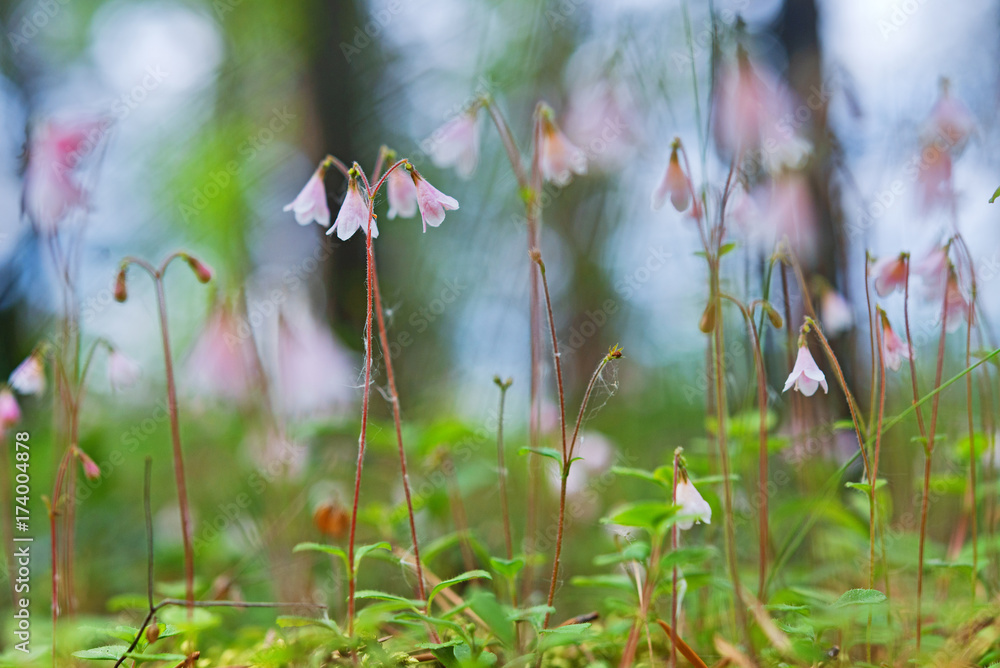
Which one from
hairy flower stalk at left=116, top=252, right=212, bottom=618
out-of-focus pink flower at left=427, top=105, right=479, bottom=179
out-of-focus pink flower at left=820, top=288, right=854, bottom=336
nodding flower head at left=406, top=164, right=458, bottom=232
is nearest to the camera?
nodding flower head at left=406, top=164, right=458, bottom=232

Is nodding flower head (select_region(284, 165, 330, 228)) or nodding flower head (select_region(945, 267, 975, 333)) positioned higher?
nodding flower head (select_region(284, 165, 330, 228))

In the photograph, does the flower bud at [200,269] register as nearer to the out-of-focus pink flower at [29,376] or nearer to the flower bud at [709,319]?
the out-of-focus pink flower at [29,376]

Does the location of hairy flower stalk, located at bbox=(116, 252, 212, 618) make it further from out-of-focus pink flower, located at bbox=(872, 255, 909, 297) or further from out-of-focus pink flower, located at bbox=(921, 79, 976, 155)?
out-of-focus pink flower, located at bbox=(921, 79, 976, 155)

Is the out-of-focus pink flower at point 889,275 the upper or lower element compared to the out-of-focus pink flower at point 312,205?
lower

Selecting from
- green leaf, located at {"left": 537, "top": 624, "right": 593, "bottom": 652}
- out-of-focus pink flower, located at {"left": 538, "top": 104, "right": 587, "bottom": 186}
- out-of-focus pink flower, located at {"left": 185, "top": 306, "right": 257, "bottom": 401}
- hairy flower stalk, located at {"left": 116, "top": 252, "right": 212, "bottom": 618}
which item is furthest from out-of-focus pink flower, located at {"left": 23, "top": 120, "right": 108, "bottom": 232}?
green leaf, located at {"left": 537, "top": 624, "right": 593, "bottom": 652}

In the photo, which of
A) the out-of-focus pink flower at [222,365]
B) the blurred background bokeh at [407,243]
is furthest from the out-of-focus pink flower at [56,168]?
the out-of-focus pink flower at [222,365]

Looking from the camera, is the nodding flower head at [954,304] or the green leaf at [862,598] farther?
the nodding flower head at [954,304]

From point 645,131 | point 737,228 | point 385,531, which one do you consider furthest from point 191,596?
point 645,131

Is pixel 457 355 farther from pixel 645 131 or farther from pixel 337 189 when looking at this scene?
pixel 645 131
